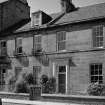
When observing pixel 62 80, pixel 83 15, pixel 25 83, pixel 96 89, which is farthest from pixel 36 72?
pixel 83 15

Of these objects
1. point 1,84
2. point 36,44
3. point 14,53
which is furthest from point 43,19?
point 1,84

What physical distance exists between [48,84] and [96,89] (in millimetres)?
5332

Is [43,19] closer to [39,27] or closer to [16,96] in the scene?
[39,27]

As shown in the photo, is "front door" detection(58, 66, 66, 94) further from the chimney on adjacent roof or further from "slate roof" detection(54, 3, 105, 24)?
the chimney on adjacent roof

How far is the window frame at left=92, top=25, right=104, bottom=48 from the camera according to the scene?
20453 millimetres

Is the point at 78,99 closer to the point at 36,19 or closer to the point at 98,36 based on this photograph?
the point at 98,36

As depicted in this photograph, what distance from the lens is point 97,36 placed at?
20594mm

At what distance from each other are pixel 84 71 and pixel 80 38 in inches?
130

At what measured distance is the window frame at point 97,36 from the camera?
20.5m

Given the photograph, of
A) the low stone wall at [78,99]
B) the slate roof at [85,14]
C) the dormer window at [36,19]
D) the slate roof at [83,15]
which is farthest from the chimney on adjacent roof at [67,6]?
the low stone wall at [78,99]

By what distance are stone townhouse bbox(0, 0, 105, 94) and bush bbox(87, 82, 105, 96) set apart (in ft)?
3.20

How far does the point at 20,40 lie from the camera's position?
26.2 metres

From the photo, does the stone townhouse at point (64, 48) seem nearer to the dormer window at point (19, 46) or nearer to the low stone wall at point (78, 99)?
the dormer window at point (19, 46)

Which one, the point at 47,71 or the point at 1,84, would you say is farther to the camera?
the point at 1,84
